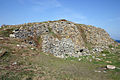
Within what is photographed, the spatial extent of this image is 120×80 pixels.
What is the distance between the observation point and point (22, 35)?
30.9 meters

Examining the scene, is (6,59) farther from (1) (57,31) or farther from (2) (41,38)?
(1) (57,31)

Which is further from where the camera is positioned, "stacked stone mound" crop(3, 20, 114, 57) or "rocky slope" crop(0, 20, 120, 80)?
"stacked stone mound" crop(3, 20, 114, 57)

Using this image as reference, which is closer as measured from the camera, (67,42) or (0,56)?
(0,56)

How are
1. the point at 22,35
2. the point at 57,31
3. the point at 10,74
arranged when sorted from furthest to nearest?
the point at 57,31
the point at 22,35
the point at 10,74

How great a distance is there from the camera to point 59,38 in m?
36.2

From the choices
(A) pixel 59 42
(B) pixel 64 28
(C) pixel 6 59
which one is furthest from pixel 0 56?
(B) pixel 64 28

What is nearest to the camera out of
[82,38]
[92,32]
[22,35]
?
[22,35]

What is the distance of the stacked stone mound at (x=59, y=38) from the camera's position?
31734 millimetres

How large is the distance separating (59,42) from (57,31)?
591 cm

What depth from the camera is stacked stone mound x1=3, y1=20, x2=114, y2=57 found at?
104 ft

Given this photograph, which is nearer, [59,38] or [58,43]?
[58,43]

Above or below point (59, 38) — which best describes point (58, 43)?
below

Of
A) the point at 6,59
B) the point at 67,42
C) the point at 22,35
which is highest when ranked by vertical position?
the point at 22,35

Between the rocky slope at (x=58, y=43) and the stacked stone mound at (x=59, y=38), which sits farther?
the stacked stone mound at (x=59, y=38)
